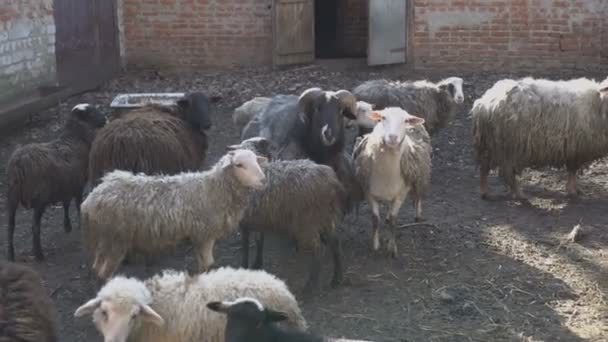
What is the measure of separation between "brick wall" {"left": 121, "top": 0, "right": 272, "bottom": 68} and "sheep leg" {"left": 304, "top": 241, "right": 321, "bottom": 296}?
28.4ft

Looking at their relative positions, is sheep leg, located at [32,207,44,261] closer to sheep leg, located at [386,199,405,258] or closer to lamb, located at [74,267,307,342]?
lamb, located at [74,267,307,342]

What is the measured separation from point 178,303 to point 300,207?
68.3 inches

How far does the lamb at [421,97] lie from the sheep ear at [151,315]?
18.6 feet

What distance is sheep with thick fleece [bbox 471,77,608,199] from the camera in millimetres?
8914

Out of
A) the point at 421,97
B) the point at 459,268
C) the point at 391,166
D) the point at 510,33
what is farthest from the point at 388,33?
the point at 459,268

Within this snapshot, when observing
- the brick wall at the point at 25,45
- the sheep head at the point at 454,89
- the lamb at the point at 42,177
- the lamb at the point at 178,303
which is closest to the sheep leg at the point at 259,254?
the lamb at the point at 42,177

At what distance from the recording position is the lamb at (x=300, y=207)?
671 cm

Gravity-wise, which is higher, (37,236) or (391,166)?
(391,166)

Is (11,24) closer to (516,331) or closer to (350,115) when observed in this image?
(350,115)

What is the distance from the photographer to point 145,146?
7.41 meters

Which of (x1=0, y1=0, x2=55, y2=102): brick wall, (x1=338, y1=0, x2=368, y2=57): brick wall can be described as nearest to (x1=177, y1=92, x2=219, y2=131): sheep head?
(x1=0, y1=0, x2=55, y2=102): brick wall

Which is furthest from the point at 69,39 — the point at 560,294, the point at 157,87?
the point at 560,294

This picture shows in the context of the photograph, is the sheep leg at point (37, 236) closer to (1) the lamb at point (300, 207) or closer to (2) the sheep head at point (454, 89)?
(1) the lamb at point (300, 207)

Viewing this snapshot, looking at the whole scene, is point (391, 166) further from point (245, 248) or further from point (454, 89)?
point (454, 89)
